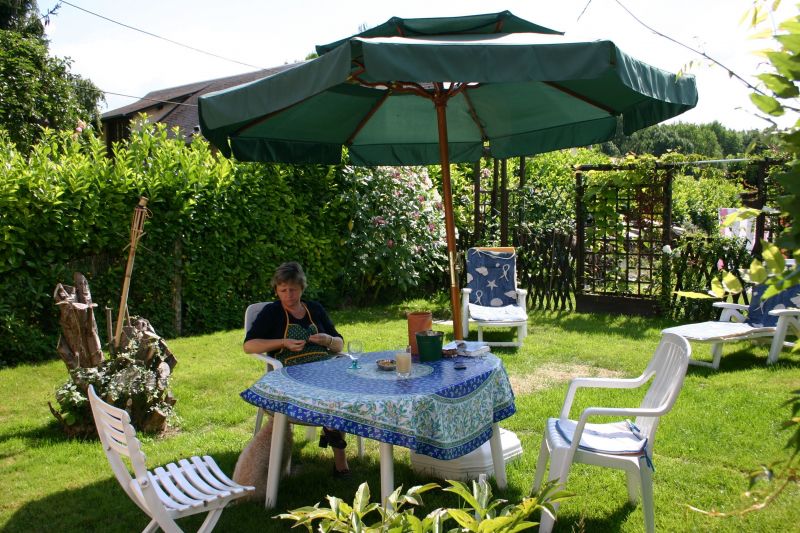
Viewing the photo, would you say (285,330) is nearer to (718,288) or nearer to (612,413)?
(612,413)

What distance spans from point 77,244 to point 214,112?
14.0ft

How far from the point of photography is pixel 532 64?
2.99m

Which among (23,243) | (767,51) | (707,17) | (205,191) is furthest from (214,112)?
(205,191)

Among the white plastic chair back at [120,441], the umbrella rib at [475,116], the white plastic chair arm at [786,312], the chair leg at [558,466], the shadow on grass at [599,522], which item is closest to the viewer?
the white plastic chair back at [120,441]

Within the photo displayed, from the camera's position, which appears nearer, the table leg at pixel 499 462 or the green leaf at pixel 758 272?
the green leaf at pixel 758 272

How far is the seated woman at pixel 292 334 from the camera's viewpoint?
161 inches

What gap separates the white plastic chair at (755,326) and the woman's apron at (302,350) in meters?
3.50

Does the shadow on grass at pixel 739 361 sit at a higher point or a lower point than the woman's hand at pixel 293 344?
lower

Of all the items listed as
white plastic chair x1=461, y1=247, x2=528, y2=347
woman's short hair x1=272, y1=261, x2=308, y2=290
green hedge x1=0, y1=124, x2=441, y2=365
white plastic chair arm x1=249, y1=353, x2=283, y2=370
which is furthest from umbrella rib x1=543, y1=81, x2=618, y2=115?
green hedge x1=0, y1=124, x2=441, y2=365

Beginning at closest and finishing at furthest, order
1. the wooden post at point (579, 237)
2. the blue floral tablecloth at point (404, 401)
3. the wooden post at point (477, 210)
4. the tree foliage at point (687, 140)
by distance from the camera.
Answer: the blue floral tablecloth at point (404, 401) → the wooden post at point (579, 237) → the wooden post at point (477, 210) → the tree foliage at point (687, 140)

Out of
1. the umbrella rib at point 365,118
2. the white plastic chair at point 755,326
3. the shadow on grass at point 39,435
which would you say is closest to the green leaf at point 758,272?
the umbrella rib at point 365,118

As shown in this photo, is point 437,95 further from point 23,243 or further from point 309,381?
point 23,243

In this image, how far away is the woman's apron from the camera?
13.6 feet

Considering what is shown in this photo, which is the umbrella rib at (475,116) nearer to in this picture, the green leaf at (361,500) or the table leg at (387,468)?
the table leg at (387,468)
